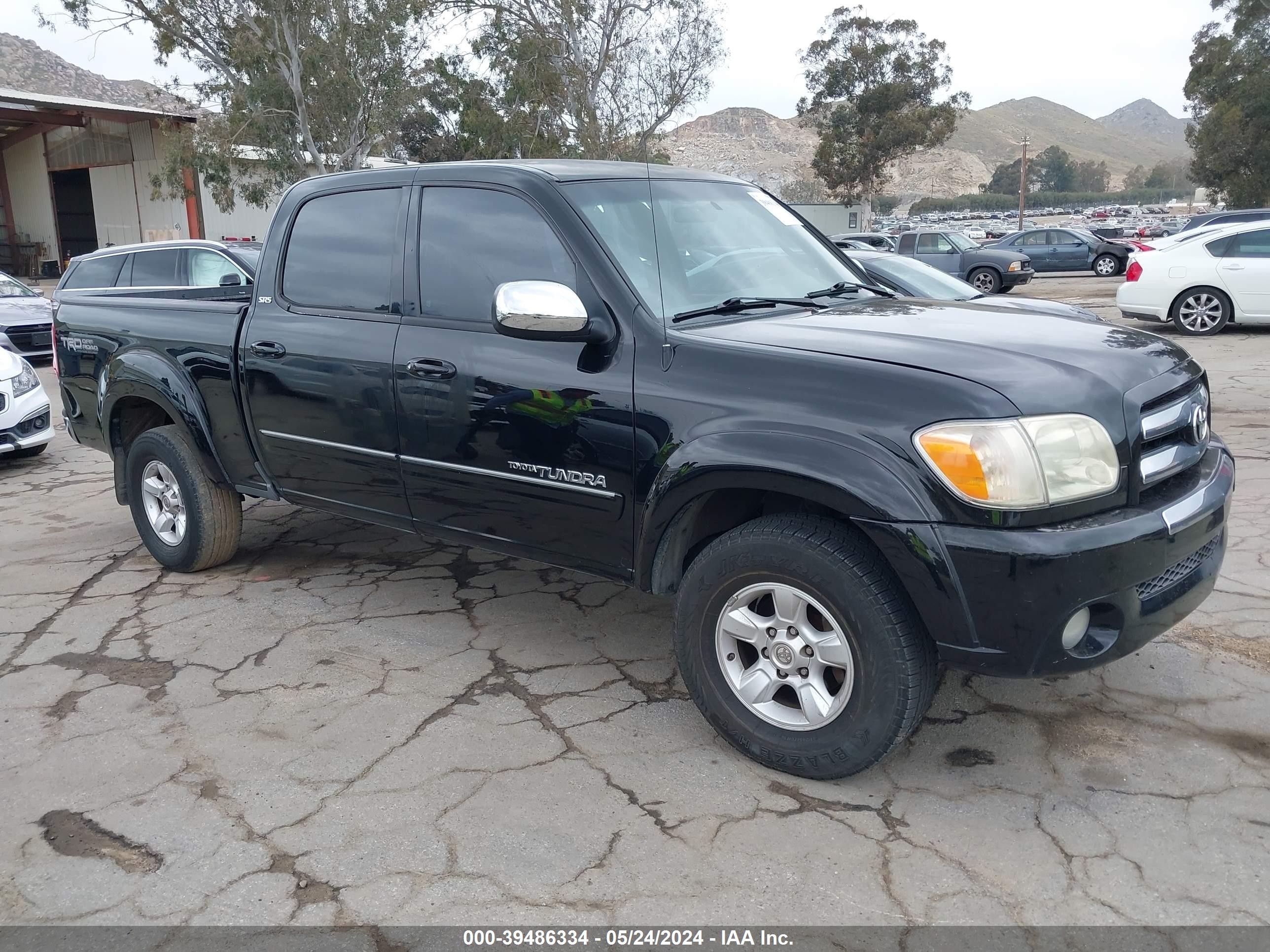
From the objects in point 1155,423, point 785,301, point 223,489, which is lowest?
point 223,489

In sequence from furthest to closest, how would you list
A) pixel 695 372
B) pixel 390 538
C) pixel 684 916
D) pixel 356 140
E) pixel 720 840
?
pixel 356 140 < pixel 390 538 < pixel 695 372 < pixel 720 840 < pixel 684 916

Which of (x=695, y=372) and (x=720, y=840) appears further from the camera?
(x=695, y=372)

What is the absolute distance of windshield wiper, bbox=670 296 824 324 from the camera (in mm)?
3482

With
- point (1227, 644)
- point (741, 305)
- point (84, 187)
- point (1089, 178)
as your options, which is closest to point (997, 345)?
point (741, 305)

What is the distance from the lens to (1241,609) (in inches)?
170

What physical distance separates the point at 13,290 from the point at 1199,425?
15.4 metres

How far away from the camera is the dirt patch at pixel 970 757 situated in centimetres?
324

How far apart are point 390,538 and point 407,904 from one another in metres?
3.40

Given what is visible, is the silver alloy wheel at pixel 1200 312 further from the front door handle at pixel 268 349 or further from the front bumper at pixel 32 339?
the front bumper at pixel 32 339

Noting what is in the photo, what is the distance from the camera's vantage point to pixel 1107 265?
28.5 metres

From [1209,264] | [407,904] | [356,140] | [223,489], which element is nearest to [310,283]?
[223,489]

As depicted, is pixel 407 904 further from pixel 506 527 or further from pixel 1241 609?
pixel 1241 609

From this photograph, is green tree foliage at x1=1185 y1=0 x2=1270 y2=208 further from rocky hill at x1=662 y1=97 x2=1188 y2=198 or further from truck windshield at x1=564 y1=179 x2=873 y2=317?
rocky hill at x1=662 y1=97 x2=1188 y2=198

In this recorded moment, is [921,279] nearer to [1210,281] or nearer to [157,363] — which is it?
[157,363]
